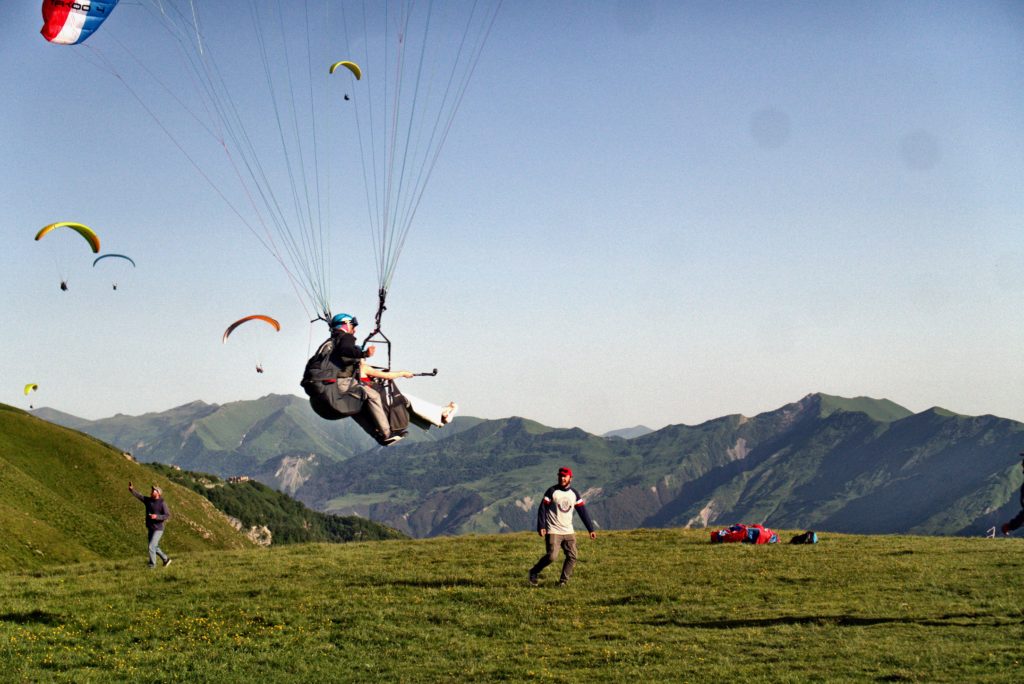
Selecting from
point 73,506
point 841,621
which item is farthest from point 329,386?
point 73,506

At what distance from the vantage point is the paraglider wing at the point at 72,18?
23750 mm

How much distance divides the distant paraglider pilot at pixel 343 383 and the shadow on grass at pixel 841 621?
750cm

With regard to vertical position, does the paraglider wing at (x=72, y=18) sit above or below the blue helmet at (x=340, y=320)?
above

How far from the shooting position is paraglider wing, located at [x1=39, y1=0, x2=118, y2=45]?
77.9 ft

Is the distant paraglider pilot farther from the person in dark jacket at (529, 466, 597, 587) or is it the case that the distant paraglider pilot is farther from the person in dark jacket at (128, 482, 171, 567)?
the person in dark jacket at (128, 482, 171, 567)

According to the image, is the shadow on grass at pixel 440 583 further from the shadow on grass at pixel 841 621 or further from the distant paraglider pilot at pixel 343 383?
the shadow on grass at pixel 841 621

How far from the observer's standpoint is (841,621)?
1831 centimetres

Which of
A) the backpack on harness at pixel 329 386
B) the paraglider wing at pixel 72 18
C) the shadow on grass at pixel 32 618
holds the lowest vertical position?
the shadow on grass at pixel 32 618

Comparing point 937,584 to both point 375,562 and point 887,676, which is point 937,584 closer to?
point 887,676

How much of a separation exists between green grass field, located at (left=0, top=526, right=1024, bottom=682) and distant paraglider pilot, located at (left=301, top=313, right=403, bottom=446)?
455 cm

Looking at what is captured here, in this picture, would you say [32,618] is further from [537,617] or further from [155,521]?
[537,617]

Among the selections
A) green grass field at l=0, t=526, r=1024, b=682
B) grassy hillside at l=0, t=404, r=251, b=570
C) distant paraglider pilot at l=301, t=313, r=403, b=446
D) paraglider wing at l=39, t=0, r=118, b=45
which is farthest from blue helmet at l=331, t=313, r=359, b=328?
grassy hillside at l=0, t=404, r=251, b=570

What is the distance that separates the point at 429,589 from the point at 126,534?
54.4m

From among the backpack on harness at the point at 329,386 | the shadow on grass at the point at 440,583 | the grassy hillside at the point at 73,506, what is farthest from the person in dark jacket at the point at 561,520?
the grassy hillside at the point at 73,506
